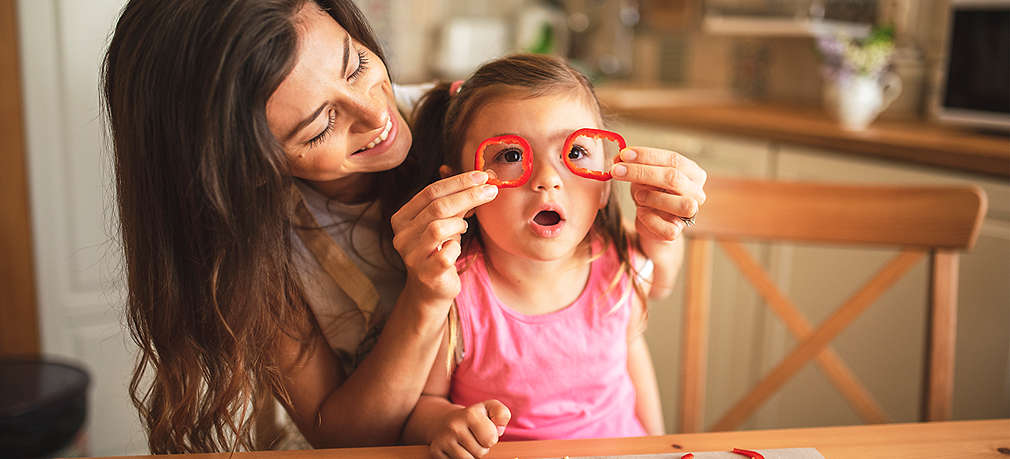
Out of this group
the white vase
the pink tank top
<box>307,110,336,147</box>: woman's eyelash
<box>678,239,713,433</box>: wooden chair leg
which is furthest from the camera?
the white vase

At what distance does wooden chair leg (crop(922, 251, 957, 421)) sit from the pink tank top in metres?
0.50

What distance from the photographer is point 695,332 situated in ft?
4.40

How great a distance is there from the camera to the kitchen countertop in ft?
6.07

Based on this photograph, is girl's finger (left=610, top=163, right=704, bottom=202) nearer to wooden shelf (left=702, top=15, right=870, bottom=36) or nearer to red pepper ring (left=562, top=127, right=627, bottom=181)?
red pepper ring (left=562, top=127, right=627, bottom=181)

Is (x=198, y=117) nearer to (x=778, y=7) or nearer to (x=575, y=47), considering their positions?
(x=778, y=7)

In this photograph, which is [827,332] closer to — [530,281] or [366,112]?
[530,281]

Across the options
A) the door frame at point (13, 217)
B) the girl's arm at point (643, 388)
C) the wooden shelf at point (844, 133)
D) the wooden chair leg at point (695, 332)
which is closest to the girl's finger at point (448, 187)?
the girl's arm at point (643, 388)

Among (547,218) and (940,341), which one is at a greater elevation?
(547,218)

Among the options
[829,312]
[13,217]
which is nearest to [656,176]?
[829,312]

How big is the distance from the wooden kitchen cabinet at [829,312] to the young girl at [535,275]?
43.8 inches

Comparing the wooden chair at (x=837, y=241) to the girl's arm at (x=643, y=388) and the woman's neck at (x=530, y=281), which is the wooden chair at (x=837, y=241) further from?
the woman's neck at (x=530, y=281)

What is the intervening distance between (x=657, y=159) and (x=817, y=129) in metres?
1.49

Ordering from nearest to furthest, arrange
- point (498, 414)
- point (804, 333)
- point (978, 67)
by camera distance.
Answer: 1. point (498, 414)
2. point (804, 333)
3. point (978, 67)

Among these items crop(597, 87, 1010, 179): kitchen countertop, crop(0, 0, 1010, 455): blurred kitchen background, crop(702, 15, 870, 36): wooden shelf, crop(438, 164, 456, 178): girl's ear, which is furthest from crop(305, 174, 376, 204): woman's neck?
crop(702, 15, 870, 36): wooden shelf
